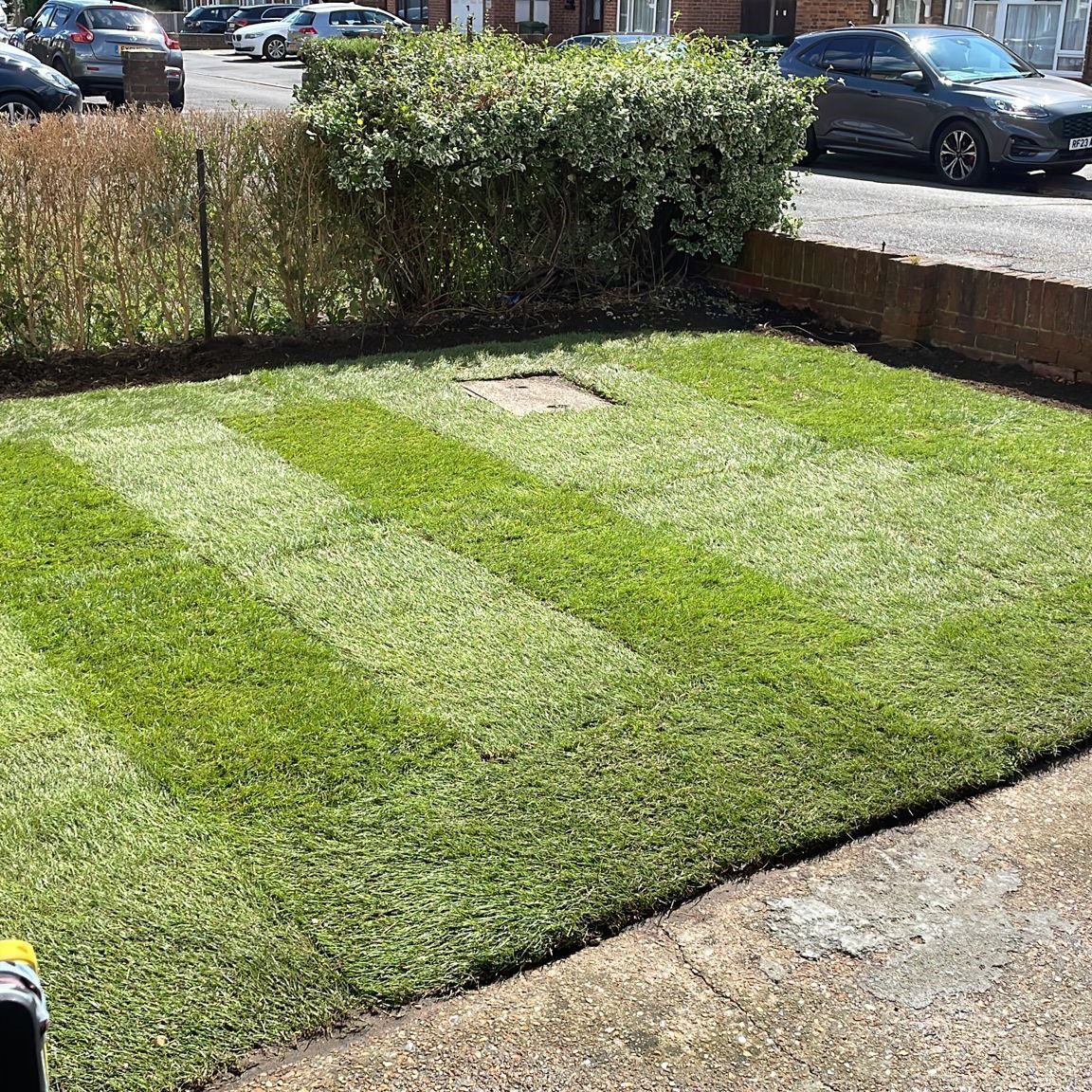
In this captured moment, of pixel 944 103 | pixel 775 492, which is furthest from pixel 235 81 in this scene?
pixel 775 492

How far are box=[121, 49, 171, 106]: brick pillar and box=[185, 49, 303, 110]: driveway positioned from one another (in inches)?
265

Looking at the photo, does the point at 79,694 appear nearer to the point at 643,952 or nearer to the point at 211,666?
the point at 211,666

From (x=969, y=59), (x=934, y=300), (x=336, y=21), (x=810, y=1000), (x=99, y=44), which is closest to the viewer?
(x=810, y=1000)

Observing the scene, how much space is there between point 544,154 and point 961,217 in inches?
239

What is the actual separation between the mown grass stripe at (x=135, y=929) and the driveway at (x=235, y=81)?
783 inches

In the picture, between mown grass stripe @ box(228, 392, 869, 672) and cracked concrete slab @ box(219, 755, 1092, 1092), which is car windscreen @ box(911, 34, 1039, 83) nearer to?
mown grass stripe @ box(228, 392, 869, 672)

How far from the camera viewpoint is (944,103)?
15.9 metres

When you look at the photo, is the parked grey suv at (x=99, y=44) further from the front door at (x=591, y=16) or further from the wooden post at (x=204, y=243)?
the front door at (x=591, y=16)

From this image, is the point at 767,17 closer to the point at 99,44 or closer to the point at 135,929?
the point at 99,44

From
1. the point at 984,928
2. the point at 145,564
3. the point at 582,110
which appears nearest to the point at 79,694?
the point at 145,564

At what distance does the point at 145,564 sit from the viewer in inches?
191

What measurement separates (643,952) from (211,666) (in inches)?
70.1

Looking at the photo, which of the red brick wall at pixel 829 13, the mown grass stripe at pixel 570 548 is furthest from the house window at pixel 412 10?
the mown grass stripe at pixel 570 548

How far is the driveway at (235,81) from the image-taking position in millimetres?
26953
